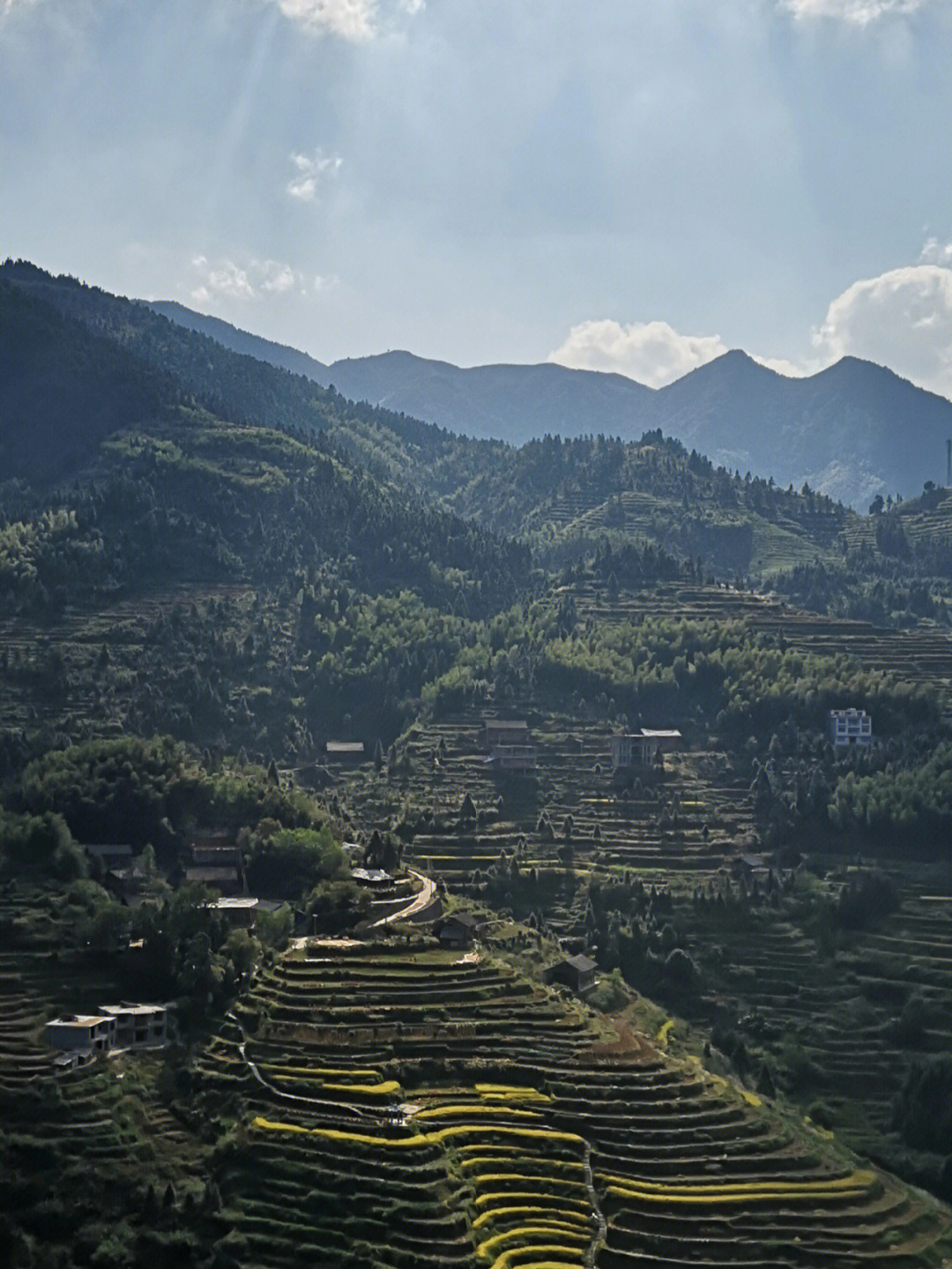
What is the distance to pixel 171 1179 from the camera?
2154 inches

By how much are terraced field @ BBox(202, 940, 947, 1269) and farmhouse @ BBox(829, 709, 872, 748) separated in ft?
150

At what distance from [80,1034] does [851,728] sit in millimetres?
58247

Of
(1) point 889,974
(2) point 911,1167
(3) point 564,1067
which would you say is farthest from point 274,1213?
(1) point 889,974

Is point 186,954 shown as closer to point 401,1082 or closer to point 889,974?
point 401,1082

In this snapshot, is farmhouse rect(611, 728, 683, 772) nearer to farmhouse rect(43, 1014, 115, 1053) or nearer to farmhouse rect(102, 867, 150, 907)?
farmhouse rect(102, 867, 150, 907)

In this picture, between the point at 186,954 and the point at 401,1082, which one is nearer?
the point at 401,1082

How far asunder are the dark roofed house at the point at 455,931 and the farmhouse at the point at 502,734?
36.6 m

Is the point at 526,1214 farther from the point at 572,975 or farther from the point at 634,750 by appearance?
the point at 634,750

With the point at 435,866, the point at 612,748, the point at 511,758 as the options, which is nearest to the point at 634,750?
the point at 612,748

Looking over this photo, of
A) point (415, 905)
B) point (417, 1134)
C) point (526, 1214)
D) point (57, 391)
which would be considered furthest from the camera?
point (57, 391)

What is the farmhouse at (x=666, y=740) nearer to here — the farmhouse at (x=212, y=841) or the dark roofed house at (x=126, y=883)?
the farmhouse at (x=212, y=841)

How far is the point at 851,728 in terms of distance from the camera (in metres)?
109

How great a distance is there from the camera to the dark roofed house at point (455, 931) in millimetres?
71312

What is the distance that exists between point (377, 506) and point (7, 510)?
89.6 feet
